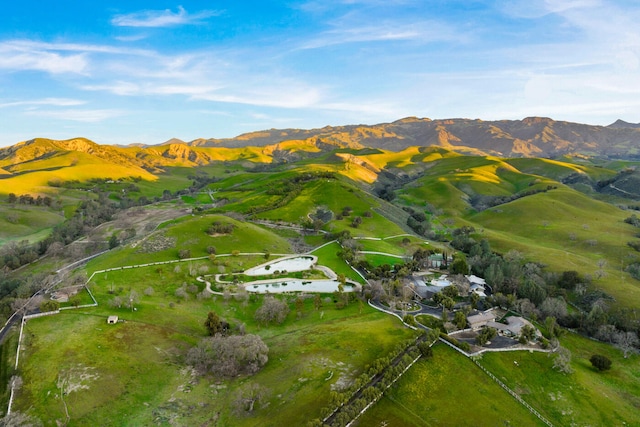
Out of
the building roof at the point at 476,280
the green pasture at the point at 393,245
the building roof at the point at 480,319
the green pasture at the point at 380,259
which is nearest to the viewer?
the building roof at the point at 480,319

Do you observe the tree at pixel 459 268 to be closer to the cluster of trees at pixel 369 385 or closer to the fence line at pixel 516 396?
the cluster of trees at pixel 369 385

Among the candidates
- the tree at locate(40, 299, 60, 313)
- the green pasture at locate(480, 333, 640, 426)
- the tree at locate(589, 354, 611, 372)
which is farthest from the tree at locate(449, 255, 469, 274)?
the tree at locate(40, 299, 60, 313)

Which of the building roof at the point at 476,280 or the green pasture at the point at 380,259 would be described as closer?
the building roof at the point at 476,280

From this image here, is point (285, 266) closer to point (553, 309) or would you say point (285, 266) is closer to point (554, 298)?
point (553, 309)

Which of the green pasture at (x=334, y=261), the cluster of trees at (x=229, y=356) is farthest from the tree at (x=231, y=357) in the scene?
the green pasture at (x=334, y=261)

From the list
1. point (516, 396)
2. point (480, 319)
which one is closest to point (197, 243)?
point (480, 319)

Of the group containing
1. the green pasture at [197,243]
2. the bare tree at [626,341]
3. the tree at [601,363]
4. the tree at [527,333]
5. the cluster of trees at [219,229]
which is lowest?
the bare tree at [626,341]
